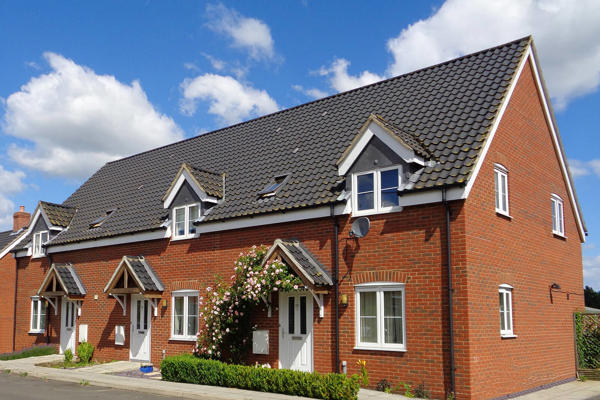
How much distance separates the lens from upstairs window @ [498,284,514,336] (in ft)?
49.5

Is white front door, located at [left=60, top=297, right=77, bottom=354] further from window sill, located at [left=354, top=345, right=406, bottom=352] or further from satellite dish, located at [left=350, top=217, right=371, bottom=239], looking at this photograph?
satellite dish, located at [left=350, top=217, right=371, bottom=239]

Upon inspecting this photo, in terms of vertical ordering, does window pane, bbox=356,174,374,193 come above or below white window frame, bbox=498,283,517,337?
above

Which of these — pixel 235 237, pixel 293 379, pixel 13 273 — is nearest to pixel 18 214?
pixel 13 273

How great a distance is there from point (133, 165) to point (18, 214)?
10.9 m

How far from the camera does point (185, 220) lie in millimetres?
20812

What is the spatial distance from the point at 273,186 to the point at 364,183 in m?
3.98

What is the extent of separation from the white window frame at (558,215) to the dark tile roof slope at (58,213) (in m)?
20.3

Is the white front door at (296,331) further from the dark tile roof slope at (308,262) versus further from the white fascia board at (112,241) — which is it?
the white fascia board at (112,241)

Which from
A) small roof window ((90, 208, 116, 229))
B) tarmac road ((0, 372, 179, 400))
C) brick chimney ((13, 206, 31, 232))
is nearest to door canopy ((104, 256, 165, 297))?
tarmac road ((0, 372, 179, 400))

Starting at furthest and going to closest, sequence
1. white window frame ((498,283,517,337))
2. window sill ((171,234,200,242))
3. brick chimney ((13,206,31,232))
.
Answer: brick chimney ((13,206,31,232))
window sill ((171,234,200,242))
white window frame ((498,283,517,337))

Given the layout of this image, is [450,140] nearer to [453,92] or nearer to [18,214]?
[453,92]

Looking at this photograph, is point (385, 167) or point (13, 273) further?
point (13, 273)

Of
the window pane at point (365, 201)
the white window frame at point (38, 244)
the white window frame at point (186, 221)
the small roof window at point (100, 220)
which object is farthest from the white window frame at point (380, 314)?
the white window frame at point (38, 244)

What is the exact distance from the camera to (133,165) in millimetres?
28766
